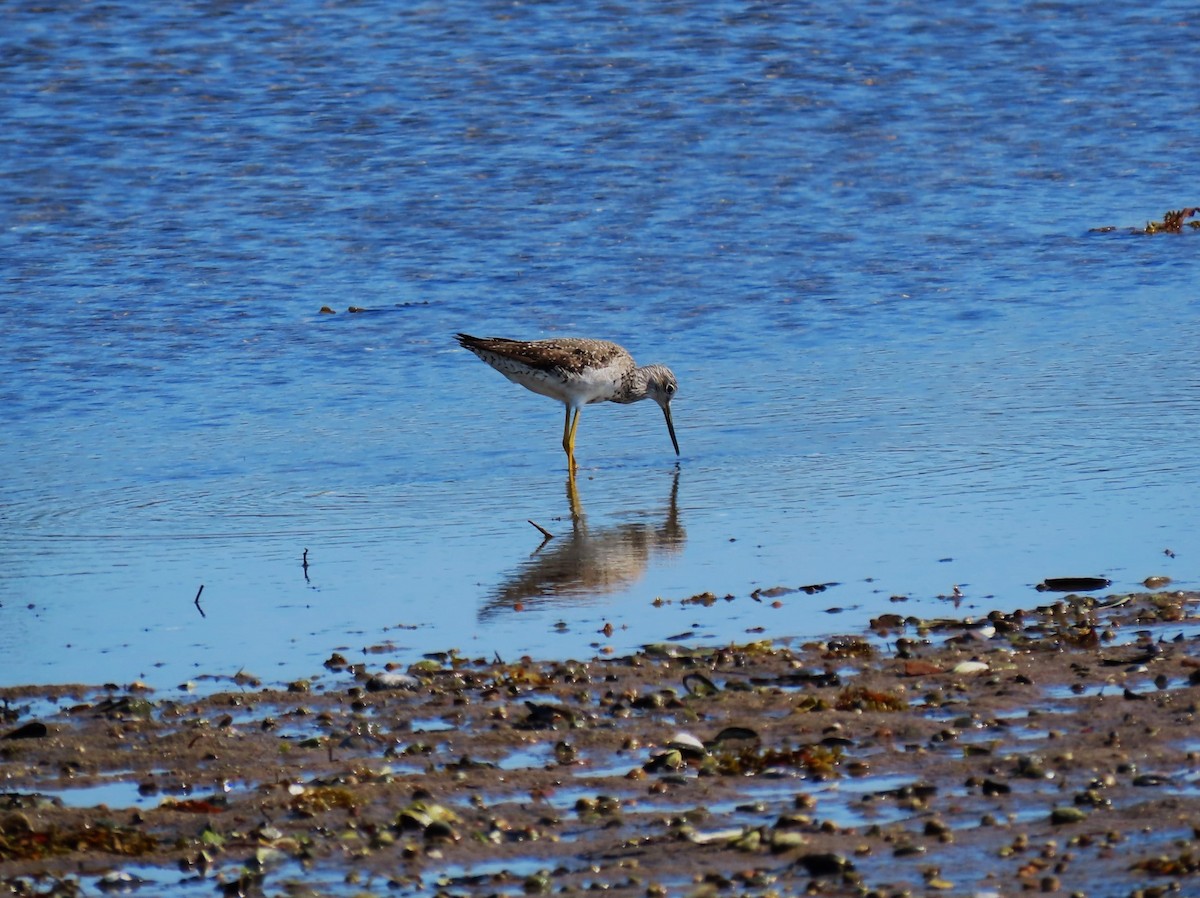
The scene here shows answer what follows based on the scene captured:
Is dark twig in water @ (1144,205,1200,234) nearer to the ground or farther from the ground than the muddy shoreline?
nearer to the ground

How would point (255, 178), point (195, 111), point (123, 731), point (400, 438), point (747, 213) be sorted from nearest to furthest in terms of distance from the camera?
point (123, 731), point (400, 438), point (747, 213), point (255, 178), point (195, 111)

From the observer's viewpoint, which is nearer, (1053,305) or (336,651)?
(336,651)

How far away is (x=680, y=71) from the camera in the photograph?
20609 mm

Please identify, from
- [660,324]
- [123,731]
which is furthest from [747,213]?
[123,731]

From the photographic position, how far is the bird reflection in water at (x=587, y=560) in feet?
26.5

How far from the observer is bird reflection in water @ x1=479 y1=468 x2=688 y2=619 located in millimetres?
8062

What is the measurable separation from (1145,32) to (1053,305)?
30.9 feet

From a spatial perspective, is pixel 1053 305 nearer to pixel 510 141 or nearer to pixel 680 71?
pixel 510 141

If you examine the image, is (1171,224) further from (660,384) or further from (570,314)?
(660,384)

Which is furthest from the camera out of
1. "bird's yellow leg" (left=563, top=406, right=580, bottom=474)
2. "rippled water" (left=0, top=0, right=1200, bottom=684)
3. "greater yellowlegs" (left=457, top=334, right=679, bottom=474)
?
"greater yellowlegs" (left=457, top=334, right=679, bottom=474)

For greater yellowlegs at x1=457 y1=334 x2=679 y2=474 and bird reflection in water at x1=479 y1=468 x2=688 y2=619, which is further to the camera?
greater yellowlegs at x1=457 y1=334 x2=679 y2=474

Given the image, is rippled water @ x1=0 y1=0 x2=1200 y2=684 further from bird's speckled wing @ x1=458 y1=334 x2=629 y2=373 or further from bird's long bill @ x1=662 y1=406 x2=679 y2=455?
bird's speckled wing @ x1=458 y1=334 x2=629 y2=373

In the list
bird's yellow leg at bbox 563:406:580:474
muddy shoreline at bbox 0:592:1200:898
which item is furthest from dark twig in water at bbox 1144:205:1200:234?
muddy shoreline at bbox 0:592:1200:898

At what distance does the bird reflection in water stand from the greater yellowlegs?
57.2 inches
